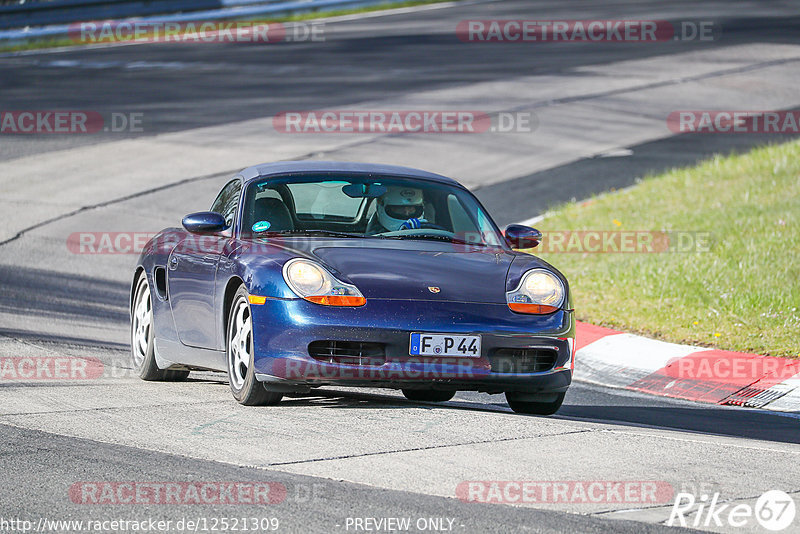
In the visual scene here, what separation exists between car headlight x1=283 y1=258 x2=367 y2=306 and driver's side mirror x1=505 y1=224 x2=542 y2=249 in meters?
1.61

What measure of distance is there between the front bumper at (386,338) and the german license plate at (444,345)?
25 millimetres

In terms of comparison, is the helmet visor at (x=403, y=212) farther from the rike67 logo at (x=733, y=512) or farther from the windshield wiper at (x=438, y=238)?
the rike67 logo at (x=733, y=512)

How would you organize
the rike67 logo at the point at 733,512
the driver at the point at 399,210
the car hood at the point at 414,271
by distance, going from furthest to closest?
the driver at the point at 399,210 < the car hood at the point at 414,271 < the rike67 logo at the point at 733,512

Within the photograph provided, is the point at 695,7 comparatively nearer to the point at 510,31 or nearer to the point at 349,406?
the point at 510,31

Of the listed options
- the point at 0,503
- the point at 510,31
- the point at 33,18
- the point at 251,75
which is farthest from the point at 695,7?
the point at 0,503

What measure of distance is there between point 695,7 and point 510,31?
254 inches

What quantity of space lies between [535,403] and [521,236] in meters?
1.14

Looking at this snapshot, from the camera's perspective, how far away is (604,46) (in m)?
28.6

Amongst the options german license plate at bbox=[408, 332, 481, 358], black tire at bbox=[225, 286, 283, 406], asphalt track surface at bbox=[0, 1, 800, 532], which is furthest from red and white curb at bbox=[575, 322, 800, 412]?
black tire at bbox=[225, 286, 283, 406]

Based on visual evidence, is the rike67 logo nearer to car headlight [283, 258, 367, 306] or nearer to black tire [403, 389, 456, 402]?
car headlight [283, 258, 367, 306]

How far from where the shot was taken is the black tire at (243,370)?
6.59 m

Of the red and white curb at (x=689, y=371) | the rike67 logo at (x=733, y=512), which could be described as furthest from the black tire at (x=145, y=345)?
the rike67 logo at (x=733, y=512)

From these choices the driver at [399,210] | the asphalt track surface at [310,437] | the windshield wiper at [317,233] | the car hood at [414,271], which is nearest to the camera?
the asphalt track surface at [310,437]

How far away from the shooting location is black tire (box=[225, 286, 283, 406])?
21.6 ft
